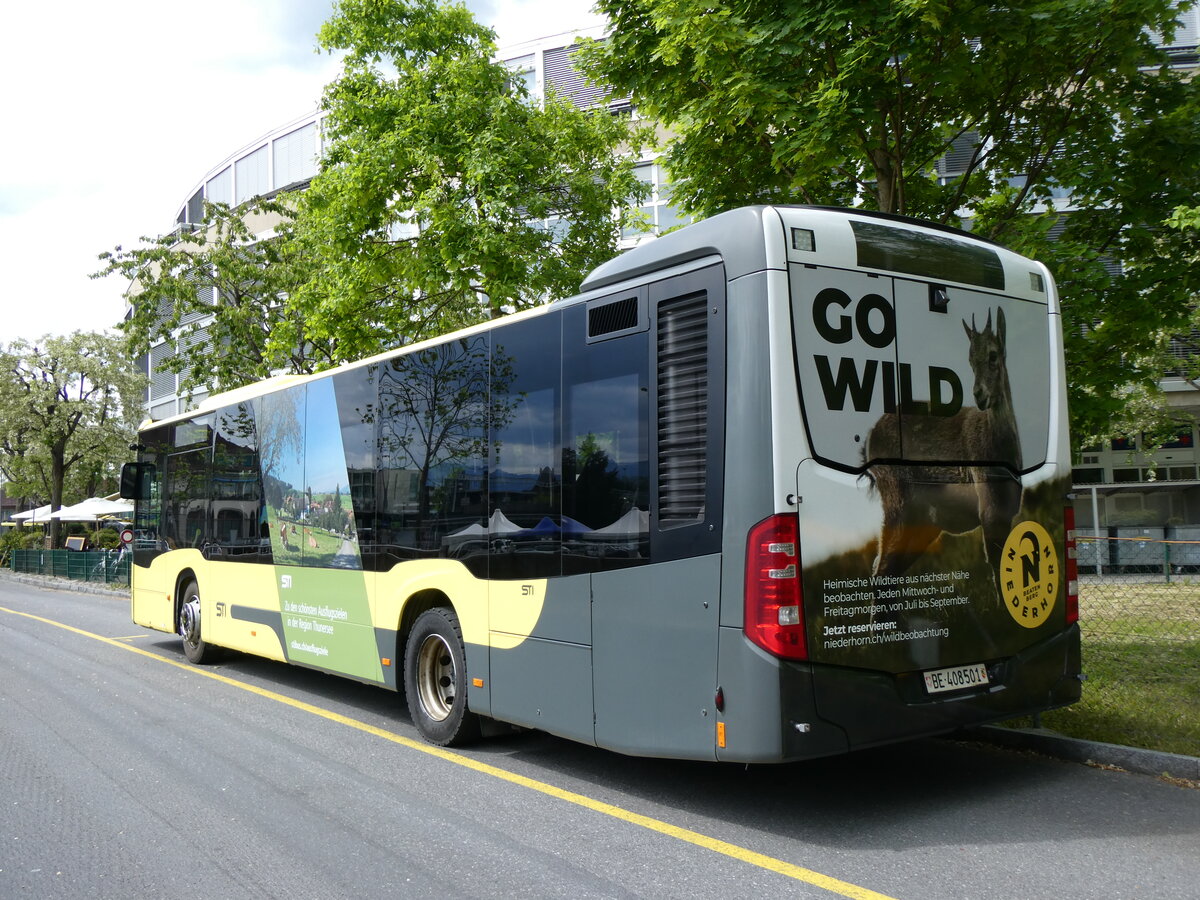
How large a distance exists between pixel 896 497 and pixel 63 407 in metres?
41.7

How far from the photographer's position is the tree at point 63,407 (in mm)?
39656

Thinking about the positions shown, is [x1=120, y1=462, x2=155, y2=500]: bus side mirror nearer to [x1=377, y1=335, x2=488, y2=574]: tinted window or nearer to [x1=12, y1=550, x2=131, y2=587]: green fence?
[x1=377, y1=335, x2=488, y2=574]: tinted window

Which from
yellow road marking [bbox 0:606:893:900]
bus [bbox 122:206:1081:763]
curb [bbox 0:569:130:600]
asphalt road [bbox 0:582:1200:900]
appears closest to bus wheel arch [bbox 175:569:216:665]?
yellow road marking [bbox 0:606:893:900]

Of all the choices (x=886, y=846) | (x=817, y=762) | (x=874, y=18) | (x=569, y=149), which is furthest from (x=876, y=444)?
(x=569, y=149)

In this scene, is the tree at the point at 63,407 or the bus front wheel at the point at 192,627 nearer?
the bus front wheel at the point at 192,627

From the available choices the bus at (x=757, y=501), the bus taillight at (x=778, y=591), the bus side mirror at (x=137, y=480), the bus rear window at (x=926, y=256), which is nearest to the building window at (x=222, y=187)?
the bus side mirror at (x=137, y=480)

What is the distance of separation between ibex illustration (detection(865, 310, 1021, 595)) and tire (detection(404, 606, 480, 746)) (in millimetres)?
3260

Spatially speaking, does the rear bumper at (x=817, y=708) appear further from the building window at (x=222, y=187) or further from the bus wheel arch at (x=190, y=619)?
the building window at (x=222, y=187)

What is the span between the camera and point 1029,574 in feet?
18.8

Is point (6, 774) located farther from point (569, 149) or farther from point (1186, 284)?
point (569, 149)

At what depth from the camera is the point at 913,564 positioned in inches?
203

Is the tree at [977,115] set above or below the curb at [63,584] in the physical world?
above

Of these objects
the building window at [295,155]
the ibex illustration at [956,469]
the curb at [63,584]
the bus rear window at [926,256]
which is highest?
the building window at [295,155]

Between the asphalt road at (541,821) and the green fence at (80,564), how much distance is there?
23.3m
